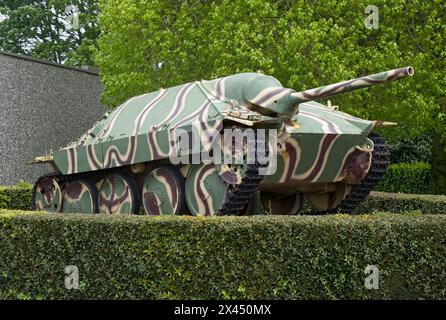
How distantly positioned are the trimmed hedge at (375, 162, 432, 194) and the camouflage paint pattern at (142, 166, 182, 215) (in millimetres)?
12362

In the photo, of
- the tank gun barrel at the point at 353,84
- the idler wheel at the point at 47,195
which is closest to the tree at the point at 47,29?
the idler wheel at the point at 47,195

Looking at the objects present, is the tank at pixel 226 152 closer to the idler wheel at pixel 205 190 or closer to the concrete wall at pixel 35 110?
the idler wheel at pixel 205 190

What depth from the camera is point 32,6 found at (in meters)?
35.8

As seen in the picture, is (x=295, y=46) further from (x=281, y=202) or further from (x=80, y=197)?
(x=80, y=197)

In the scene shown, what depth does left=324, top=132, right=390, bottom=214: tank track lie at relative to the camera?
35.1ft

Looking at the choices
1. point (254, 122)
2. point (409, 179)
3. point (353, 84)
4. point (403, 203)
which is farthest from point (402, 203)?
point (409, 179)

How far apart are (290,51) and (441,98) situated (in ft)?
13.2

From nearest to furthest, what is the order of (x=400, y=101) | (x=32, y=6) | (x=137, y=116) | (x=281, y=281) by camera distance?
(x=281, y=281), (x=137, y=116), (x=400, y=101), (x=32, y=6)

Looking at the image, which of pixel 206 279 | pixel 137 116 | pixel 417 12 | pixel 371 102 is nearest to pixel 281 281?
pixel 206 279

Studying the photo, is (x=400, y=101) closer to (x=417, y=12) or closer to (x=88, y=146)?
(x=417, y=12)

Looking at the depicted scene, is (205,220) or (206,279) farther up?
(205,220)

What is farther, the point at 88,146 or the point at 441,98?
the point at 441,98

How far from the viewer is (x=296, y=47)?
51.9ft

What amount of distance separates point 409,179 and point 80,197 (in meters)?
12.3
